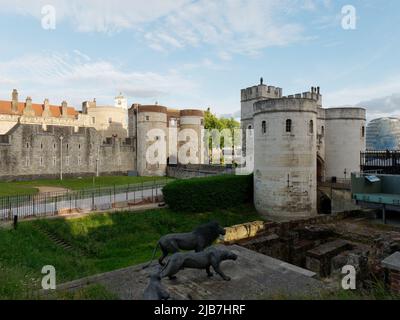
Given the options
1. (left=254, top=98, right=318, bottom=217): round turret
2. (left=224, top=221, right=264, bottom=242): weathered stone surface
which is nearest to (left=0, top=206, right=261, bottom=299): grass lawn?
(left=254, top=98, right=318, bottom=217): round turret

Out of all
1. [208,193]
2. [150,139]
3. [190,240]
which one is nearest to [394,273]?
[190,240]

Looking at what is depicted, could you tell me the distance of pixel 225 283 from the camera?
7.77 meters

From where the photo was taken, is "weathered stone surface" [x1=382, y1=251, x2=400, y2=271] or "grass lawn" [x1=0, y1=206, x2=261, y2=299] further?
"grass lawn" [x1=0, y1=206, x2=261, y2=299]

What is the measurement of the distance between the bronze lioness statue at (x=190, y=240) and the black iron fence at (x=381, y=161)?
2266 cm

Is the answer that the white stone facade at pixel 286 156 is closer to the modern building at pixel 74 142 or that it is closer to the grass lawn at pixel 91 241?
the grass lawn at pixel 91 241

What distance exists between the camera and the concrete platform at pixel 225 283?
7109mm

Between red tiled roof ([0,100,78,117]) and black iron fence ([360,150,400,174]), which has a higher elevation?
red tiled roof ([0,100,78,117])

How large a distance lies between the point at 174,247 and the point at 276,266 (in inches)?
134

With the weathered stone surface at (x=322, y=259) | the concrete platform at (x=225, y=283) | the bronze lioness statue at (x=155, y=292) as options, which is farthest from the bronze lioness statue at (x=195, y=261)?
the weathered stone surface at (x=322, y=259)

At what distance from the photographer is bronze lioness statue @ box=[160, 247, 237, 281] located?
7.37m

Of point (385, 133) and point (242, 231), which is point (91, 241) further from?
point (385, 133)

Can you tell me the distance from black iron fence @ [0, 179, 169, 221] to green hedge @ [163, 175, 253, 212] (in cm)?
276

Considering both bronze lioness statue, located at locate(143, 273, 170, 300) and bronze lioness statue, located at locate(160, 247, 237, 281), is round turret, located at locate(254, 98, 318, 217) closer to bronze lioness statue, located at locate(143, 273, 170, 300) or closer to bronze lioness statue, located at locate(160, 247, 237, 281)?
bronze lioness statue, located at locate(160, 247, 237, 281)

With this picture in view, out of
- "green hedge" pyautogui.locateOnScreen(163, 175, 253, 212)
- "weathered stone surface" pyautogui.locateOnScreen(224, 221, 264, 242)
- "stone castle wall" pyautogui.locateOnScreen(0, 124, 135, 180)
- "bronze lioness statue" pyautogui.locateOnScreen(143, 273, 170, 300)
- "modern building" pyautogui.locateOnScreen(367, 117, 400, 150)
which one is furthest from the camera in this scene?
"modern building" pyautogui.locateOnScreen(367, 117, 400, 150)
